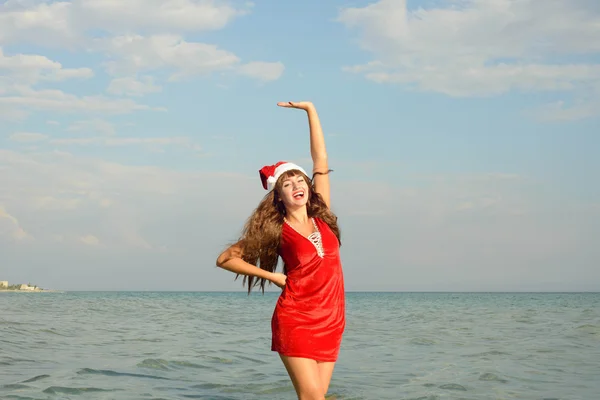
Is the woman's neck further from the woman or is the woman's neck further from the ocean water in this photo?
the ocean water

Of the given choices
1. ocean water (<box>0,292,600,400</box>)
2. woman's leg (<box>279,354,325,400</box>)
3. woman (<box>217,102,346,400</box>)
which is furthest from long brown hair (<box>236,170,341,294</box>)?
ocean water (<box>0,292,600,400</box>)

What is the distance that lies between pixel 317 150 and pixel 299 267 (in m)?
1.02

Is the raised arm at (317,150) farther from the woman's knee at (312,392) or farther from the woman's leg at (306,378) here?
the woman's knee at (312,392)

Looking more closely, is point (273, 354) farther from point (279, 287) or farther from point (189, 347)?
point (279, 287)

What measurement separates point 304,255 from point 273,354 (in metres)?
7.06

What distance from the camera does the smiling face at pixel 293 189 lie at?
4832mm

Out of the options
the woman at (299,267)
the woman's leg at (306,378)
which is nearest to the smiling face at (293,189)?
the woman at (299,267)

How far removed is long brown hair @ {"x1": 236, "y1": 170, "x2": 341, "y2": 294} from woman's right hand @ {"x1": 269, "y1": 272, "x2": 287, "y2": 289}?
0.16m

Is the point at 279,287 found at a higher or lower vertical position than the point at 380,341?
higher

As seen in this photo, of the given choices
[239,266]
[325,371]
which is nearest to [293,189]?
[239,266]

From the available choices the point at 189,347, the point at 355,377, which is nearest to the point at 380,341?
the point at 189,347

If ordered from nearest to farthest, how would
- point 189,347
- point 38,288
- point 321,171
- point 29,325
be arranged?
point 321,171 → point 189,347 → point 29,325 → point 38,288

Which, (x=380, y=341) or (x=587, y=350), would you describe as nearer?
(x=587, y=350)

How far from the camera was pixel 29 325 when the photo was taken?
16.9 metres
